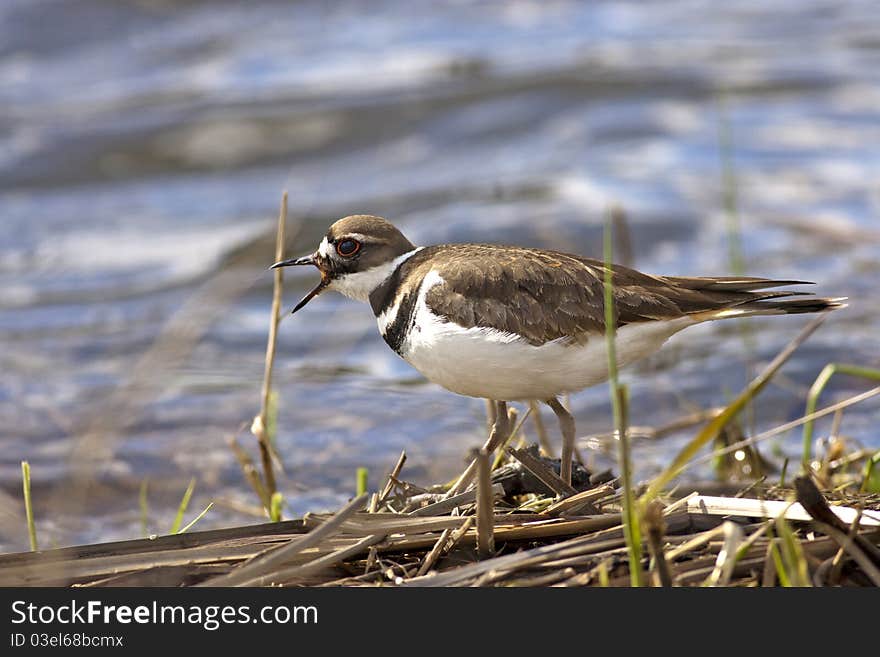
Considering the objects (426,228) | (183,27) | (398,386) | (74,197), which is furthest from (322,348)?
(183,27)

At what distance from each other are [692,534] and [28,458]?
5047mm

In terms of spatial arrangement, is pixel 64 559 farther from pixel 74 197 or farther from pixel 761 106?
pixel 761 106

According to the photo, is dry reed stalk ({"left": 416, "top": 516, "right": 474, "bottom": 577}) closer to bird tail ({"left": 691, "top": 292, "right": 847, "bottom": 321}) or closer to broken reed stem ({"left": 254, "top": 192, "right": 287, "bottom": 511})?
bird tail ({"left": 691, "top": 292, "right": 847, "bottom": 321})

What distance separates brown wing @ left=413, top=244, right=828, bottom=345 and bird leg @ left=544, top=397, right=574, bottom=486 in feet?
1.17

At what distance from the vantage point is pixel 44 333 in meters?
9.95

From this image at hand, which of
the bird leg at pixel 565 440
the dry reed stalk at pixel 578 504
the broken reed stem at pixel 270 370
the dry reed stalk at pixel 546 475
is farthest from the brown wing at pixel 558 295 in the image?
the broken reed stem at pixel 270 370

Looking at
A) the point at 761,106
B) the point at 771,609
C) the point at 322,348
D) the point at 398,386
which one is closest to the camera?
the point at 771,609

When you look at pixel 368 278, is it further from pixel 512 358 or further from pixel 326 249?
pixel 512 358

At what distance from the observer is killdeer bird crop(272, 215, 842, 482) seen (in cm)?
486

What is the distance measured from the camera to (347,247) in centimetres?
552

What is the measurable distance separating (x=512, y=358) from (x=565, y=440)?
522 millimetres

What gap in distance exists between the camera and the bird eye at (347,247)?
5512mm

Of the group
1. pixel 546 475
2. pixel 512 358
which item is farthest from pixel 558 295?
pixel 546 475

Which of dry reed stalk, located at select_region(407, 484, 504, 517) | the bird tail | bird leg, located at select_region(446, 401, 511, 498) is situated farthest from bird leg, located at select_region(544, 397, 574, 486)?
the bird tail
